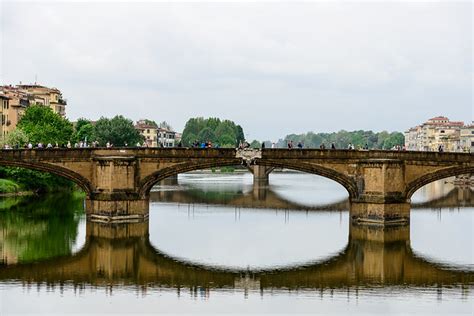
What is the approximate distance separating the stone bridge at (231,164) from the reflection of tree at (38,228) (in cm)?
362

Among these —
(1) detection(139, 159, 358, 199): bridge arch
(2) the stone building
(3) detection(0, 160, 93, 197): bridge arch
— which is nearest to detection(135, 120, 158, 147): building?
(2) the stone building

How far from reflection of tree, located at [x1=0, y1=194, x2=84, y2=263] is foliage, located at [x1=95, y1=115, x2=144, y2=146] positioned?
51021 mm

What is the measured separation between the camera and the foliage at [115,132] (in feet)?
405

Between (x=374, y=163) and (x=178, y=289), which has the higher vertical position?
(x=374, y=163)

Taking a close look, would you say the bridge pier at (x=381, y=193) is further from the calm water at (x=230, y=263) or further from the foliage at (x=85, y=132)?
the foliage at (x=85, y=132)

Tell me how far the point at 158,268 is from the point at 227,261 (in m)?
4.35

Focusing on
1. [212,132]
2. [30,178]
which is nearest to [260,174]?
[30,178]

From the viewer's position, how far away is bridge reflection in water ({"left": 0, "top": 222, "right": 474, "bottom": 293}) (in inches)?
1435

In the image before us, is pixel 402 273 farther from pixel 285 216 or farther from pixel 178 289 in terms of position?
pixel 285 216

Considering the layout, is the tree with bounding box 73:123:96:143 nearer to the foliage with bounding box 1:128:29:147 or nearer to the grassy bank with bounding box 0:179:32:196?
the foliage with bounding box 1:128:29:147

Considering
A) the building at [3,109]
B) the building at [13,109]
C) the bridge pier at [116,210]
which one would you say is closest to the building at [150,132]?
the building at [13,109]

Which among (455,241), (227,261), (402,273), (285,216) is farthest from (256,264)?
(285,216)

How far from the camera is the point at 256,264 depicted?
41.3 meters

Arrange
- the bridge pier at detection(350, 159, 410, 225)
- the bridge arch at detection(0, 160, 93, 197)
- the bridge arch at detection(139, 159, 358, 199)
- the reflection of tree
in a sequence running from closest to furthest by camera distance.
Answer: the reflection of tree
the bridge pier at detection(350, 159, 410, 225)
the bridge arch at detection(0, 160, 93, 197)
the bridge arch at detection(139, 159, 358, 199)
